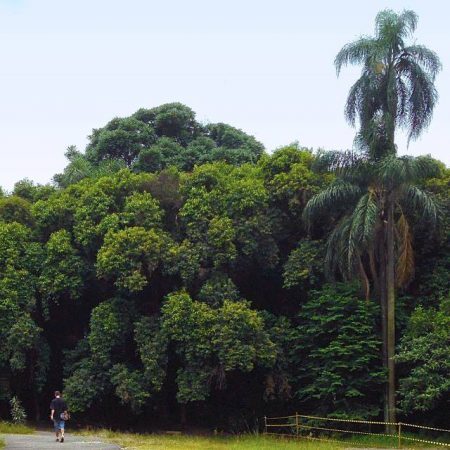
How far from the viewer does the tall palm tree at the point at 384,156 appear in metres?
25.0

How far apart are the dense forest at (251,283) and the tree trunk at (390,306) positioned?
0.21ft

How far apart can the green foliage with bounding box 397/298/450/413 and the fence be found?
0.96 meters

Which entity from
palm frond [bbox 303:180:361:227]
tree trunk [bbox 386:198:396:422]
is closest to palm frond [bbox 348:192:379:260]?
tree trunk [bbox 386:198:396:422]

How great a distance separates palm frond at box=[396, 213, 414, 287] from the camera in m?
25.2

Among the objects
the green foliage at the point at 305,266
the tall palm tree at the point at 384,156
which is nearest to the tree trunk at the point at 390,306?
the tall palm tree at the point at 384,156

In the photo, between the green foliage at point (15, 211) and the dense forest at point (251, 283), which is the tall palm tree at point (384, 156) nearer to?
the dense forest at point (251, 283)

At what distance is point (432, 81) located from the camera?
1008 inches

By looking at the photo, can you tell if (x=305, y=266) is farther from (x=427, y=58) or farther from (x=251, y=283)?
(x=427, y=58)

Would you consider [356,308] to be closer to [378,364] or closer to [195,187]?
[378,364]

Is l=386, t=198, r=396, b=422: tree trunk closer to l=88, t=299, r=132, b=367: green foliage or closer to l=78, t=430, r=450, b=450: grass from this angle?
l=78, t=430, r=450, b=450: grass

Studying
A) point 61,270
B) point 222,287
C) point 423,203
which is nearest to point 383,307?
point 423,203

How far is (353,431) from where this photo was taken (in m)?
24.5

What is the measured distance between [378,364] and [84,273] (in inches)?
445

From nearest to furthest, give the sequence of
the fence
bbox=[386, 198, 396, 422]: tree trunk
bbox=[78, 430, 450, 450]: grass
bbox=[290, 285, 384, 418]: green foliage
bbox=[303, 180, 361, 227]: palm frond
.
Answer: bbox=[78, 430, 450, 450]: grass → the fence → bbox=[386, 198, 396, 422]: tree trunk → bbox=[290, 285, 384, 418]: green foliage → bbox=[303, 180, 361, 227]: palm frond
